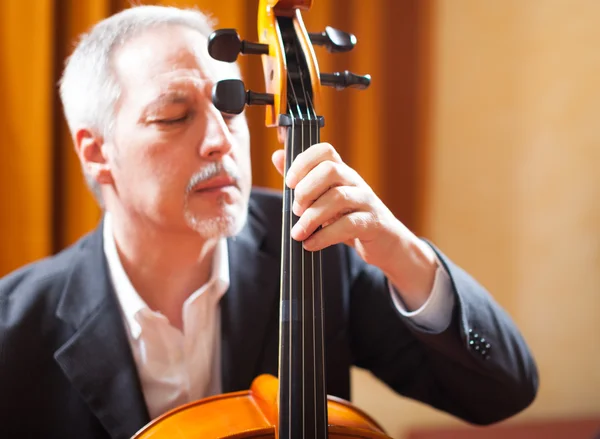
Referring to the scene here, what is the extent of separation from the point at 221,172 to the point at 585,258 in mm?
1116

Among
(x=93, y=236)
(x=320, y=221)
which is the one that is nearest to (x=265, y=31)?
(x=320, y=221)

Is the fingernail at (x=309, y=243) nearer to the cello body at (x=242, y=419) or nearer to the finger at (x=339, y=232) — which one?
the finger at (x=339, y=232)

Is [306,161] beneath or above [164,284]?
above

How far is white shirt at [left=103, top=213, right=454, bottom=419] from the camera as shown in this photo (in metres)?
0.94

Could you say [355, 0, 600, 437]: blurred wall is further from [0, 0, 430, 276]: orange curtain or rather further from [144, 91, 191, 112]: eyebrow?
[144, 91, 191, 112]: eyebrow

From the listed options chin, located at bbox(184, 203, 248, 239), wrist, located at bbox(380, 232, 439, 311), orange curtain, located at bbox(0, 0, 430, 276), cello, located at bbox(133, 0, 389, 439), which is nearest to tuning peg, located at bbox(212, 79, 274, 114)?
cello, located at bbox(133, 0, 389, 439)

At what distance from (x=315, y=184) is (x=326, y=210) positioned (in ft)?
0.12

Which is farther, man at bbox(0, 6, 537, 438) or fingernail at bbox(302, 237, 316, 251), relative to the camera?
man at bbox(0, 6, 537, 438)

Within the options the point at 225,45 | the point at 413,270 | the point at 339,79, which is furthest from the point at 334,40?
the point at 413,270

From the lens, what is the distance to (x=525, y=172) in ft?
5.04

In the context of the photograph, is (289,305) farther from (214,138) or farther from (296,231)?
(214,138)

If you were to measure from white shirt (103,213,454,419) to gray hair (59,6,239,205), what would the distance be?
0.18 meters

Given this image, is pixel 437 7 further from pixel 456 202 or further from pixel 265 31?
pixel 265 31

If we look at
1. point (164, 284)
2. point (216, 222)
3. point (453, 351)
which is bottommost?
point (453, 351)
